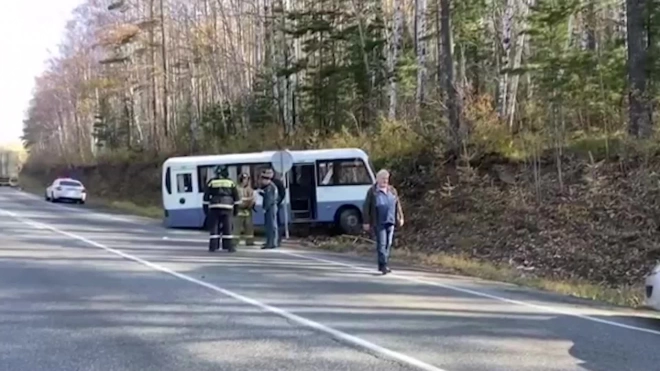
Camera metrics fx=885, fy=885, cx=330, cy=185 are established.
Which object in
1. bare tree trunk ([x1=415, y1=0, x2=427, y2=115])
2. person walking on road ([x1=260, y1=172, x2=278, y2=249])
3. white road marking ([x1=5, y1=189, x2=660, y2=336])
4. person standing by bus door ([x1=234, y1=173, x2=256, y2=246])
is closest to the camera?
white road marking ([x1=5, y1=189, x2=660, y2=336])

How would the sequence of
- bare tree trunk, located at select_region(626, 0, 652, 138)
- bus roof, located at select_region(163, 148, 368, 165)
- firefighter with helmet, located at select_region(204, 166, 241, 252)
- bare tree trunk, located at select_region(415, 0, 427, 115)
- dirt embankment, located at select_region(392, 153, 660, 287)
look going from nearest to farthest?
dirt embankment, located at select_region(392, 153, 660, 287)
firefighter with helmet, located at select_region(204, 166, 241, 252)
bare tree trunk, located at select_region(626, 0, 652, 138)
bus roof, located at select_region(163, 148, 368, 165)
bare tree trunk, located at select_region(415, 0, 427, 115)

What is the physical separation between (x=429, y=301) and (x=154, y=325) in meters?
3.76

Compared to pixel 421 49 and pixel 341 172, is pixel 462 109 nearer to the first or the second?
pixel 341 172

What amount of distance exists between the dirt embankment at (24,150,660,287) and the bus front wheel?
134 centimetres

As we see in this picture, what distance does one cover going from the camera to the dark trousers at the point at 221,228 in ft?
59.7

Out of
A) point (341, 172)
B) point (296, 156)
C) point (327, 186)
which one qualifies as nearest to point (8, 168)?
point (296, 156)

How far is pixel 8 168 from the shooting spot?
89625 mm

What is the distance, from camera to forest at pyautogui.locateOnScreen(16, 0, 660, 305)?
20.0m

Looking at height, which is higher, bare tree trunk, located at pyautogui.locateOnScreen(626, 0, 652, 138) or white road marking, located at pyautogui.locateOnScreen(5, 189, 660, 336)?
bare tree trunk, located at pyautogui.locateOnScreen(626, 0, 652, 138)

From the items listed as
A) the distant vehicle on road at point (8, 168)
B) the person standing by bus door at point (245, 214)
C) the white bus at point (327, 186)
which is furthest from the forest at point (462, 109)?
the distant vehicle on road at point (8, 168)

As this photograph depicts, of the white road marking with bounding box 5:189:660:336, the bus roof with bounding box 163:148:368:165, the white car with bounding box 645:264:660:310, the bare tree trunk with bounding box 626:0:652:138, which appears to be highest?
the bare tree trunk with bounding box 626:0:652:138

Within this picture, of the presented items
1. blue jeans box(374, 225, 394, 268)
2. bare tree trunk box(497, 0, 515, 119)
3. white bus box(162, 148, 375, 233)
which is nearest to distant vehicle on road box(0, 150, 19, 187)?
white bus box(162, 148, 375, 233)

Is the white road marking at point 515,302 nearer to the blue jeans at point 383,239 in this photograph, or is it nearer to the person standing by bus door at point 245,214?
the blue jeans at point 383,239

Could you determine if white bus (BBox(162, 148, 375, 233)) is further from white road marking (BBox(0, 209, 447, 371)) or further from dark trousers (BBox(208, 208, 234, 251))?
white road marking (BBox(0, 209, 447, 371))
